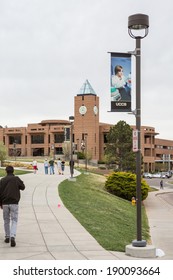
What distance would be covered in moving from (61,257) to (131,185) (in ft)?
96.3

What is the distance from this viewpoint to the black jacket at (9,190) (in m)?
11.0

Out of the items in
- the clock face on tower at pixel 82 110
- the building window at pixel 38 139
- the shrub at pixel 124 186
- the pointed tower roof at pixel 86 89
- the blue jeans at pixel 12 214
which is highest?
the pointed tower roof at pixel 86 89

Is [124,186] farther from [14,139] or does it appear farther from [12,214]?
[14,139]

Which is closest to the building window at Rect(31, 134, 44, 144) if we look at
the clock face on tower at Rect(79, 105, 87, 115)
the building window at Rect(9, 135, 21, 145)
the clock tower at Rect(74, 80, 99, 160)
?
the building window at Rect(9, 135, 21, 145)

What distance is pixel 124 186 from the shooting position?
39094 millimetres

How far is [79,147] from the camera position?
391 feet

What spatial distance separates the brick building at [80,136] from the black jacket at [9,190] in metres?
101

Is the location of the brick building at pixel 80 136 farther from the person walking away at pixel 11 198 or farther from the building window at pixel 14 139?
the person walking away at pixel 11 198

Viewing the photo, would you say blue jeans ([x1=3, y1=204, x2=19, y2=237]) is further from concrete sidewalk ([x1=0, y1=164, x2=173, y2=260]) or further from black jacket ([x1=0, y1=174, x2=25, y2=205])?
concrete sidewalk ([x1=0, y1=164, x2=173, y2=260])

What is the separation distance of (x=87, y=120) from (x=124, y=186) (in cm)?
8152

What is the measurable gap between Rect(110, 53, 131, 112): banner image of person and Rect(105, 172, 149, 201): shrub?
2739 cm

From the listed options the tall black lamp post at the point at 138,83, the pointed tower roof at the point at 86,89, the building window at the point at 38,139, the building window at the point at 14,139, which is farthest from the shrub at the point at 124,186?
the building window at the point at 14,139

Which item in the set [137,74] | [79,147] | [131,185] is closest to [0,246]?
[137,74]

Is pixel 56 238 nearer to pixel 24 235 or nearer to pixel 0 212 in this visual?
pixel 24 235
